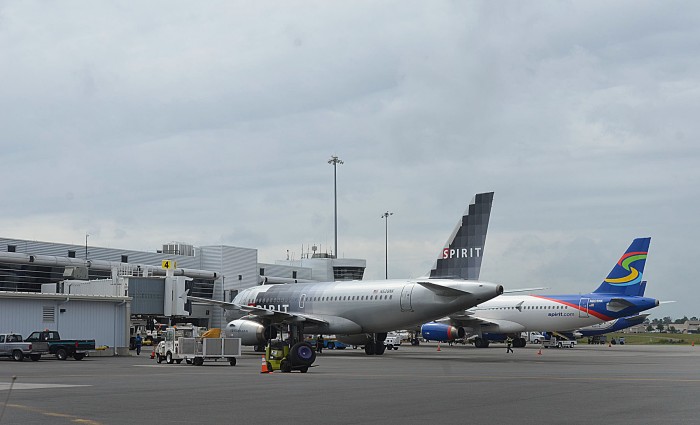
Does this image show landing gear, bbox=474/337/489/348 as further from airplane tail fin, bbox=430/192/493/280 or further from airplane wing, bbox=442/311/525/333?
airplane tail fin, bbox=430/192/493/280

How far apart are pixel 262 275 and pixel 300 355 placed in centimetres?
7103

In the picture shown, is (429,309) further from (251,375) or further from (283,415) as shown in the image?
(283,415)

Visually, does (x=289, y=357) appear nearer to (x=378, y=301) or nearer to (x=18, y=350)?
(x=378, y=301)

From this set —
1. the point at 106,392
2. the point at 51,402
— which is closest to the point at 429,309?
the point at 106,392

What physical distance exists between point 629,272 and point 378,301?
88.0 feet

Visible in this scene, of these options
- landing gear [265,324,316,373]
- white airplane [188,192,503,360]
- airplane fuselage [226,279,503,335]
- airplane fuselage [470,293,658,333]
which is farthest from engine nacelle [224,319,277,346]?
airplane fuselage [470,293,658,333]

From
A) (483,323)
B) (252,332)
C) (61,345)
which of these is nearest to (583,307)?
(483,323)

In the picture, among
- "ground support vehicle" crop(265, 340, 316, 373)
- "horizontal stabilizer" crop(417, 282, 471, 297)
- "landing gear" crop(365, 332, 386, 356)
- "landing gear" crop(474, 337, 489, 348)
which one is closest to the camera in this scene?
"ground support vehicle" crop(265, 340, 316, 373)

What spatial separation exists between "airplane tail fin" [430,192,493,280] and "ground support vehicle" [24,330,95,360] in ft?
64.4

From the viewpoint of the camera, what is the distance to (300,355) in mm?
31391

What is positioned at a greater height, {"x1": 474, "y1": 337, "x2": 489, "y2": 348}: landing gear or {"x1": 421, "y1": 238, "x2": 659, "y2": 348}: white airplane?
{"x1": 421, "y1": 238, "x2": 659, "y2": 348}: white airplane

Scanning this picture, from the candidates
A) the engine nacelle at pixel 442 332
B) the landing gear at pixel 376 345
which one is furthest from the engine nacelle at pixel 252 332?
the engine nacelle at pixel 442 332

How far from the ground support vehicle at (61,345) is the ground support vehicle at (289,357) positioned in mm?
17878

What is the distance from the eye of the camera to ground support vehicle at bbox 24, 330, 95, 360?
45.2 m
